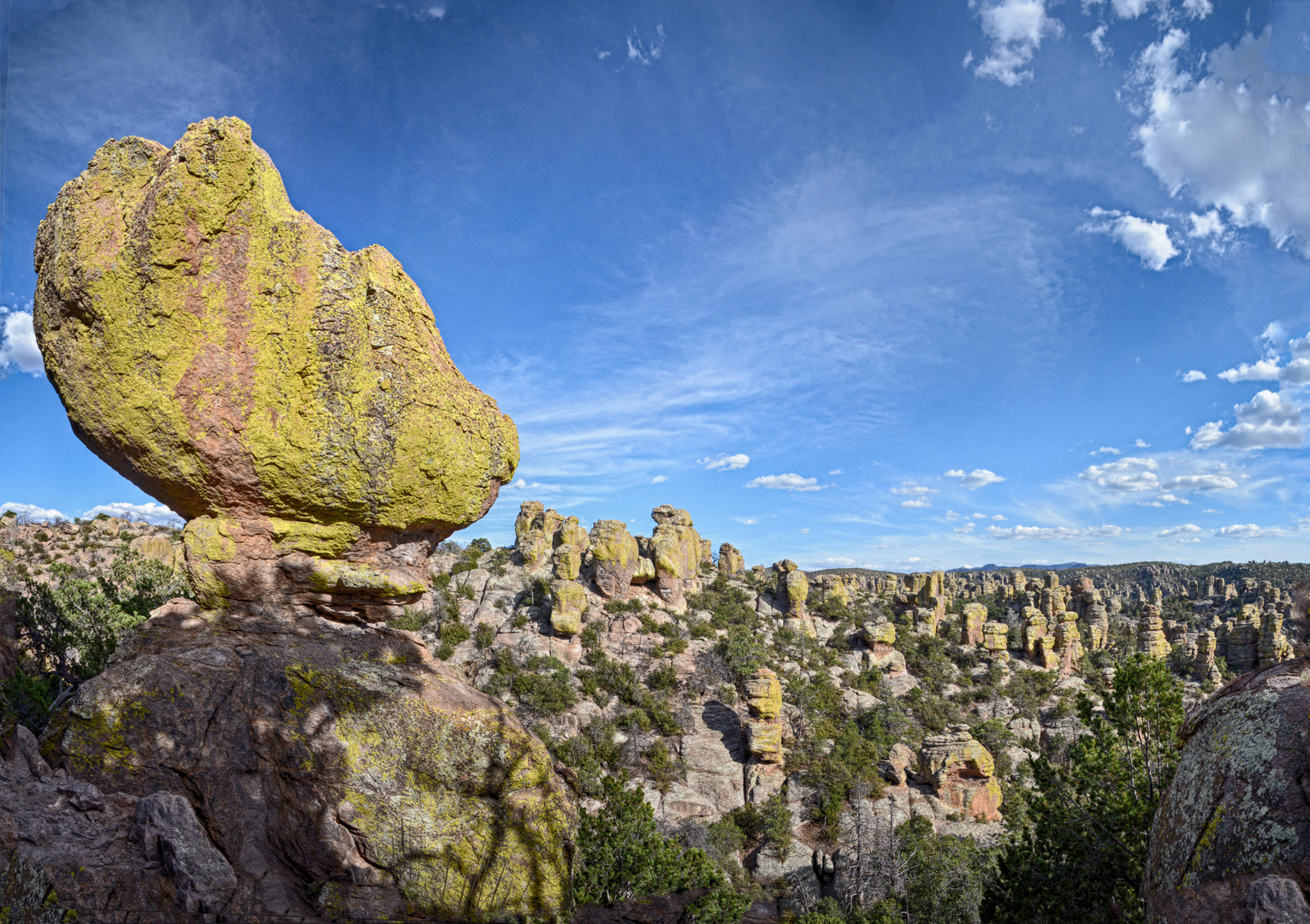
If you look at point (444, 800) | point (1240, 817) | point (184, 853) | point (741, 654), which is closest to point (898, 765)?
point (741, 654)

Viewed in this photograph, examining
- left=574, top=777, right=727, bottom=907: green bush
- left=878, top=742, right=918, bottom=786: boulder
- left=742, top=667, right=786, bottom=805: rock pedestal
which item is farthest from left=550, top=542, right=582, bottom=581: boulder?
left=574, top=777, right=727, bottom=907: green bush

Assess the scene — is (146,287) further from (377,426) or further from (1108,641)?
(1108,641)

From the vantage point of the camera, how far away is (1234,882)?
4887 millimetres

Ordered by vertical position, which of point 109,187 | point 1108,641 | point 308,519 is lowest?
point 1108,641

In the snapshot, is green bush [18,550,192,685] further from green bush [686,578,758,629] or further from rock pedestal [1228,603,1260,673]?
rock pedestal [1228,603,1260,673]

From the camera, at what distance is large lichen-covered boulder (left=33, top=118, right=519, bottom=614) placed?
7.57 meters

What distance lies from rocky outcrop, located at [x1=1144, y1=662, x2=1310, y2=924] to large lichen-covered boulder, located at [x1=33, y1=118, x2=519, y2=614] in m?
8.73

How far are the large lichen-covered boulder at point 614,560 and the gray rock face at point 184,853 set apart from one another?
39.1 metres

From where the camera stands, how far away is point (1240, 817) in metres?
5.16

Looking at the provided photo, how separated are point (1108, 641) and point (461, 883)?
7118 centimetres

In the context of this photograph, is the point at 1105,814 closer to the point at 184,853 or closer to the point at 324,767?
the point at 324,767

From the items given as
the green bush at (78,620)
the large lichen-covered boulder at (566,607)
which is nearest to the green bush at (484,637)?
the large lichen-covered boulder at (566,607)

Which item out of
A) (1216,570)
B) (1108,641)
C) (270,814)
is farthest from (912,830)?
(1216,570)

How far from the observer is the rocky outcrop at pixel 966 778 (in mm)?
30312
